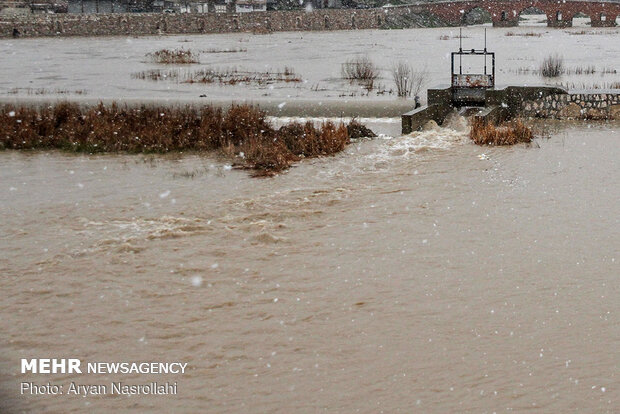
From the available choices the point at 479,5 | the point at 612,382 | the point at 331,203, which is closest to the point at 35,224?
the point at 331,203

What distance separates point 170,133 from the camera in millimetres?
18484

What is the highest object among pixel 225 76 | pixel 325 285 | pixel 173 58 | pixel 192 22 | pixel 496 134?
pixel 192 22

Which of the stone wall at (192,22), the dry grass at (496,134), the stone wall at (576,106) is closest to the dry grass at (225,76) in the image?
the stone wall at (576,106)

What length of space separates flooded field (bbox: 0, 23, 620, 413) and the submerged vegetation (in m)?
0.72

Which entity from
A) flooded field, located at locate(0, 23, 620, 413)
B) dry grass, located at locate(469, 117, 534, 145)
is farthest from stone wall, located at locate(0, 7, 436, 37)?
dry grass, located at locate(469, 117, 534, 145)

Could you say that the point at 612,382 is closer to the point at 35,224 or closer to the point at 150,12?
the point at 35,224

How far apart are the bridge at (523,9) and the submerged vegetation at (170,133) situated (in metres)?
91.2

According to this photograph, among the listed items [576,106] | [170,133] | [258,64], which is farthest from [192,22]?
[170,133]

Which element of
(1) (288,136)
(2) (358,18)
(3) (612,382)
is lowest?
(3) (612,382)

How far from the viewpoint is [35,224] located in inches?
468

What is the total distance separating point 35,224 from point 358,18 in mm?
90782

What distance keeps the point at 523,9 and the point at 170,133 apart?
3779 inches

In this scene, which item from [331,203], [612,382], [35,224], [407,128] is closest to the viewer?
[612,382]

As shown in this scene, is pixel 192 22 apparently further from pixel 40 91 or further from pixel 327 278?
pixel 327 278
